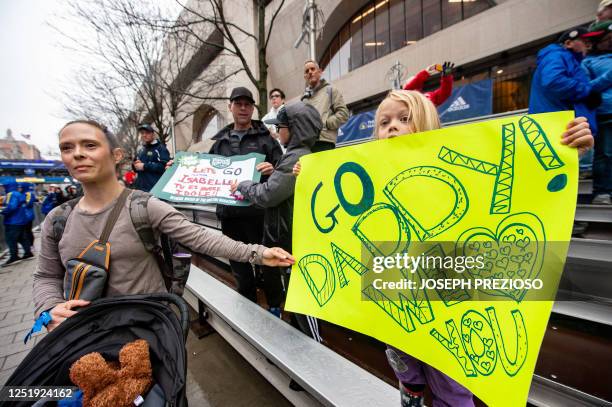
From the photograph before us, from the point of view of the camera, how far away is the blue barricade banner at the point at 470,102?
8.20m

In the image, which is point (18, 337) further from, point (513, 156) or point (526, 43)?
point (526, 43)

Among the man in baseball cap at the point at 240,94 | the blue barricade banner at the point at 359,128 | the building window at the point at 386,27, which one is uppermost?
the building window at the point at 386,27

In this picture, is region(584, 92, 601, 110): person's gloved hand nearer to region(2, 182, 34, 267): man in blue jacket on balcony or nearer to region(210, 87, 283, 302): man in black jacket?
region(210, 87, 283, 302): man in black jacket

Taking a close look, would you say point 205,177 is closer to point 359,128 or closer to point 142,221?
point 142,221

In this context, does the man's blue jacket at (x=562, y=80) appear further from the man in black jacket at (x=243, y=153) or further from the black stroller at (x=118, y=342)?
the black stroller at (x=118, y=342)

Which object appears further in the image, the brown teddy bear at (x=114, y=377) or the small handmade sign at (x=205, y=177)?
the small handmade sign at (x=205, y=177)

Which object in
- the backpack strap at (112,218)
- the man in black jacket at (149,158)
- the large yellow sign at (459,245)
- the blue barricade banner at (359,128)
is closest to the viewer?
the large yellow sign at (459,245)

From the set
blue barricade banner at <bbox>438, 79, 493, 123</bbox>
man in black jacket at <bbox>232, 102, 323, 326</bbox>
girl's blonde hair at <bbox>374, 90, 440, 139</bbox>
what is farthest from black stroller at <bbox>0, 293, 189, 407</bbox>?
blue barricade banner at <bbox>438, 79, 493, 123</bbox>

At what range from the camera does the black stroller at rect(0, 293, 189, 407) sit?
1009 millimetres

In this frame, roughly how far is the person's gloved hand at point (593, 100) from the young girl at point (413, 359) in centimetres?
233

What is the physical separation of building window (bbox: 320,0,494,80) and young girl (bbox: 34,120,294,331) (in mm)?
13149

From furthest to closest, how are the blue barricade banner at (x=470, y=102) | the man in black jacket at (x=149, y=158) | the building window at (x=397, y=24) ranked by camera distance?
the building window at (x=397, y=24) < the blue barricade banner at (x=470, y=102) < the man in black jacket at (x=149, y=158)

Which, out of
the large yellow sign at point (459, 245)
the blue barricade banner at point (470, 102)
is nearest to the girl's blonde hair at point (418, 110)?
the large yellow sign at point (459, 245)

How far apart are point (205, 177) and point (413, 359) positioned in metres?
2.20
